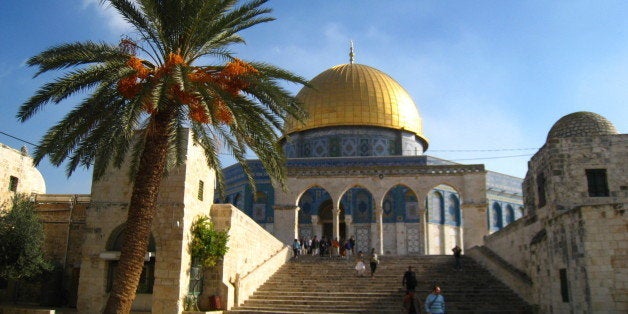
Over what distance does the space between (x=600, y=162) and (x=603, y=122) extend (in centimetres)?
228

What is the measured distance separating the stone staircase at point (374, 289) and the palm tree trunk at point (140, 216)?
5.11 m

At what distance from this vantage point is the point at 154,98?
29.3ft

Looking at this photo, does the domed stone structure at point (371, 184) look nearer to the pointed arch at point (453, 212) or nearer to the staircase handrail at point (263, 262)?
the pointed arch at point (453, 212)

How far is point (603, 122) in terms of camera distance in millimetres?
15352

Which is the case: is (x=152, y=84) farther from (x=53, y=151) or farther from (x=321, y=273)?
(x=321, y=273)

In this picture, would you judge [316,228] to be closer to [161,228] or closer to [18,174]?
[18,174]

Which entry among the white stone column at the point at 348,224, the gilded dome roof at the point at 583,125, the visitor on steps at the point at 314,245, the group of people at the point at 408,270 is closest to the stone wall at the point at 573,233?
the gilded dome roof at the point at 583,125

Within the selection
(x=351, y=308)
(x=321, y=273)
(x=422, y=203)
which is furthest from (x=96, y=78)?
(x=422, y=203)

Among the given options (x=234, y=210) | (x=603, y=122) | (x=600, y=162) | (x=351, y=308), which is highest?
(x=603, y=122)

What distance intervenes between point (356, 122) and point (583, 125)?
14.0m

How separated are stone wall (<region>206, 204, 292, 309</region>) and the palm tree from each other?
435 centimetres

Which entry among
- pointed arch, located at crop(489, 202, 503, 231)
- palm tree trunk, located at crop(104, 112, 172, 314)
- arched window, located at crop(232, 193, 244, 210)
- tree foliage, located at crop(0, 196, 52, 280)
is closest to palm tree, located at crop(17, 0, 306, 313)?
palm tree trunk, located at crop(104, 112, 172, 314)

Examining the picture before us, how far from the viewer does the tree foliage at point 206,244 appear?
1397 cm

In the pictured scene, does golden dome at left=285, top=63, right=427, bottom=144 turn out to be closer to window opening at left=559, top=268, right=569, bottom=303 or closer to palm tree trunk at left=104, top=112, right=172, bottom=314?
window opening at left=559, top=268, right=569, bottom=303
